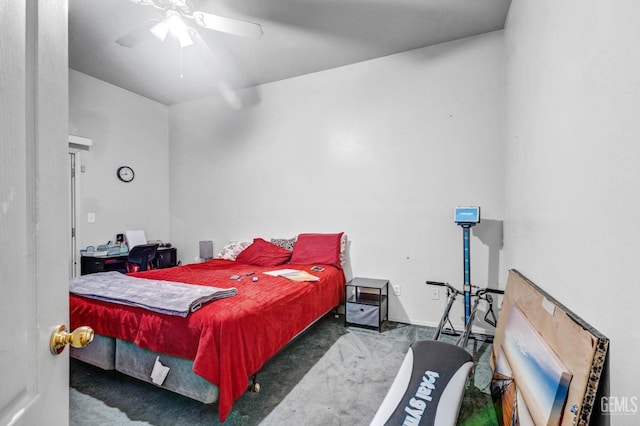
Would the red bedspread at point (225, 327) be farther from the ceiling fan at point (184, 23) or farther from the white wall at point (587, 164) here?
the ceiling fan at point (184, 23)

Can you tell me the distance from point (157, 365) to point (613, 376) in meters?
2.21

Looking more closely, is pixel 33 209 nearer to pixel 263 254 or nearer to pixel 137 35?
pixel 137 35

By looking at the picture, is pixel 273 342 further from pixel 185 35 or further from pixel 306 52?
pixel 306 52

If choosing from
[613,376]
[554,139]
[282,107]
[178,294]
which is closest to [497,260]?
[554,139]

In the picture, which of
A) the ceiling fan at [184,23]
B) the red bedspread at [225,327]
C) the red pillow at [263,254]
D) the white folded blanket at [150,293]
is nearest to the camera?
the red bedspread at [225,327]

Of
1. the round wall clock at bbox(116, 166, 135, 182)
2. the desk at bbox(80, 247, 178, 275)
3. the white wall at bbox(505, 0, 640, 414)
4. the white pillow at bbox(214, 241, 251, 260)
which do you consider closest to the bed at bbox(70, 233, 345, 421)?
the white pillow at bbox(214, 241, 251, 260)

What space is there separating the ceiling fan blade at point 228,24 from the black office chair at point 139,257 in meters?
2.84

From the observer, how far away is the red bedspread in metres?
1.70

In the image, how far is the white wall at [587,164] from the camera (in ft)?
2.92

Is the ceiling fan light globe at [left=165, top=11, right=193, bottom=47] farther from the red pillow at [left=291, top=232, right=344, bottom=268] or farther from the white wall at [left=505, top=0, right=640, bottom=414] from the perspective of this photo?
the white wall at [left=505, top=0, right=640, bottom=414]

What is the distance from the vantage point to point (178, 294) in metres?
2.02

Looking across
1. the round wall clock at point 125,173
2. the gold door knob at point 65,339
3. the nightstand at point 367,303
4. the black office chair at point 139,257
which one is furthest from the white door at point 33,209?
the round wall clock at point 125,173

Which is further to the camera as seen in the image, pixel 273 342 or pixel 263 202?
pixel 263 202

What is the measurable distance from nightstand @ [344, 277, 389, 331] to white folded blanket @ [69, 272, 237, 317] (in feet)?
4.77
